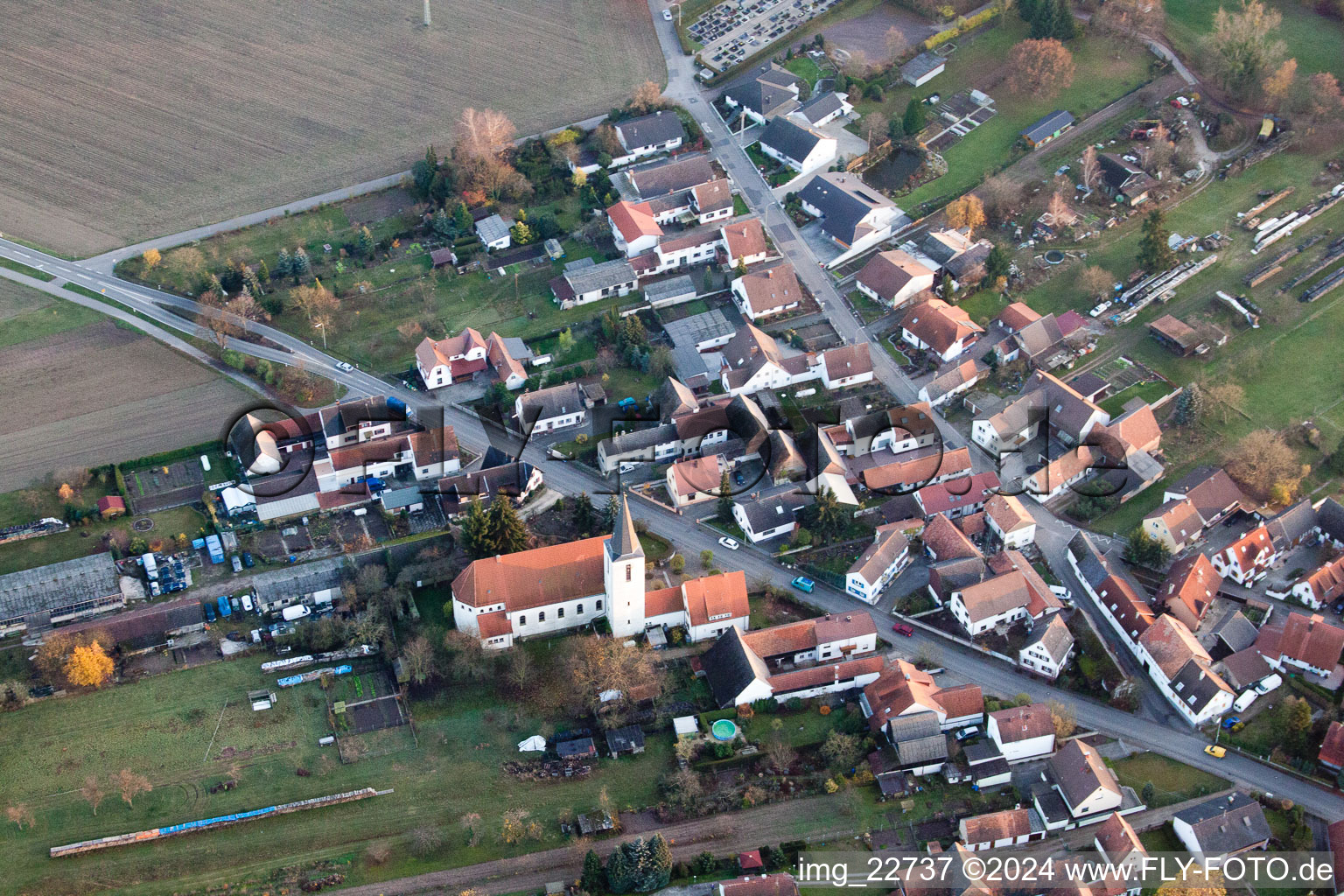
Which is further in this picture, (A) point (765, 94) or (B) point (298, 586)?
(A) point (765, 94)

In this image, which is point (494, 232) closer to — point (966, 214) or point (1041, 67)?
point (966, 214)

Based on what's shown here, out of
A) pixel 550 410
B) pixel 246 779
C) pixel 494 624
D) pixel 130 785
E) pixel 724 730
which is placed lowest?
pixel 724 730

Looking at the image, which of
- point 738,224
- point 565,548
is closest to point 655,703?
point 565,548

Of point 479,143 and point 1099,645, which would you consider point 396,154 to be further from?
point 1099,645

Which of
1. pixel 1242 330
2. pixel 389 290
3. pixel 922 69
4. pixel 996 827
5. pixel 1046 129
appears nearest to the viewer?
pixel 996 827

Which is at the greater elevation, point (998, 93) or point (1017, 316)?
point (998, 93)

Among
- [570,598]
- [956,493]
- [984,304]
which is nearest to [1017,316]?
[984,304]

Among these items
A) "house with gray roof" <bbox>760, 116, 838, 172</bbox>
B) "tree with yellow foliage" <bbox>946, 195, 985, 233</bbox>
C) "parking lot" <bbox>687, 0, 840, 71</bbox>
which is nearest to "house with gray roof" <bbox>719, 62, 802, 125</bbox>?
"house with gray roof" <bbox>760, 116, 838, 172</bbox>

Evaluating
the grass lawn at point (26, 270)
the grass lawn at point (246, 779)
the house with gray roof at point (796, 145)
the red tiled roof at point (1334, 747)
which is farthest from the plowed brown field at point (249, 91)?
the red tiled roof at point (1334, 747)
